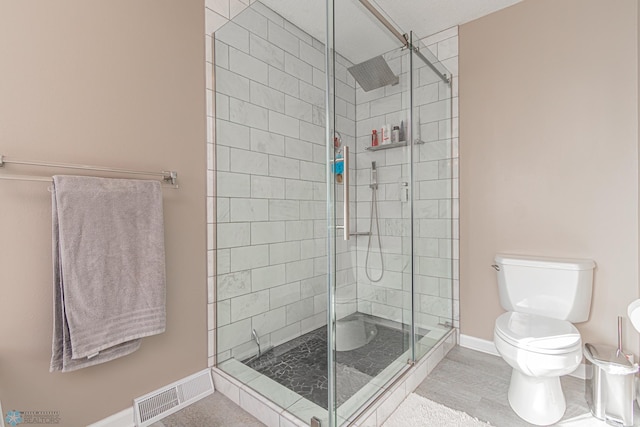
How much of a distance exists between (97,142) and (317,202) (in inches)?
41.2

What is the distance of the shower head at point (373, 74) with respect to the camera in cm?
174

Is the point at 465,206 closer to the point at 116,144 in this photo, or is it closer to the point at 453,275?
the point at 453,275

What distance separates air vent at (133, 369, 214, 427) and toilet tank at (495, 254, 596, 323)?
198cm

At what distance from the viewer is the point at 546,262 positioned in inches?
74.2

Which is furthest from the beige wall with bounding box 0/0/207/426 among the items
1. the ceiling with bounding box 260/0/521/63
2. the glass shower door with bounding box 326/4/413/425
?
the glass shower door with bounding box 326/4/413/425

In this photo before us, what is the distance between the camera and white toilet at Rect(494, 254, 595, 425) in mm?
1459

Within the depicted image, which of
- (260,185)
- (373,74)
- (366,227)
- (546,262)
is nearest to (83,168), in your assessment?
(260,185)

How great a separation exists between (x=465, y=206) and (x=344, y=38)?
1.58 meters

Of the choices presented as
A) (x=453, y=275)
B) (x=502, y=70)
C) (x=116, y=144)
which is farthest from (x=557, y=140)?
(x=116, y=144)

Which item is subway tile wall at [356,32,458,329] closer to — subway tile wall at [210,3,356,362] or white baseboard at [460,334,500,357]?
white baseboard at [460,334,500,357]

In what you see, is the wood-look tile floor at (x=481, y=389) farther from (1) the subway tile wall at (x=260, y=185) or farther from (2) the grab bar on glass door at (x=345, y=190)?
(2) the grab bar on glass door at (x=345, y=190)

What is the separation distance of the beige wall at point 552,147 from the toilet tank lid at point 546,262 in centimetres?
8

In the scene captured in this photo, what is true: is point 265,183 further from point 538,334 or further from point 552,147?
point 552,147

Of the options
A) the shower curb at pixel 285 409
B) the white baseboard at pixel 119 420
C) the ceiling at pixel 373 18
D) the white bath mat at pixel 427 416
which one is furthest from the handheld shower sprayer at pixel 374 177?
the white baseboard at pixel 119 420
